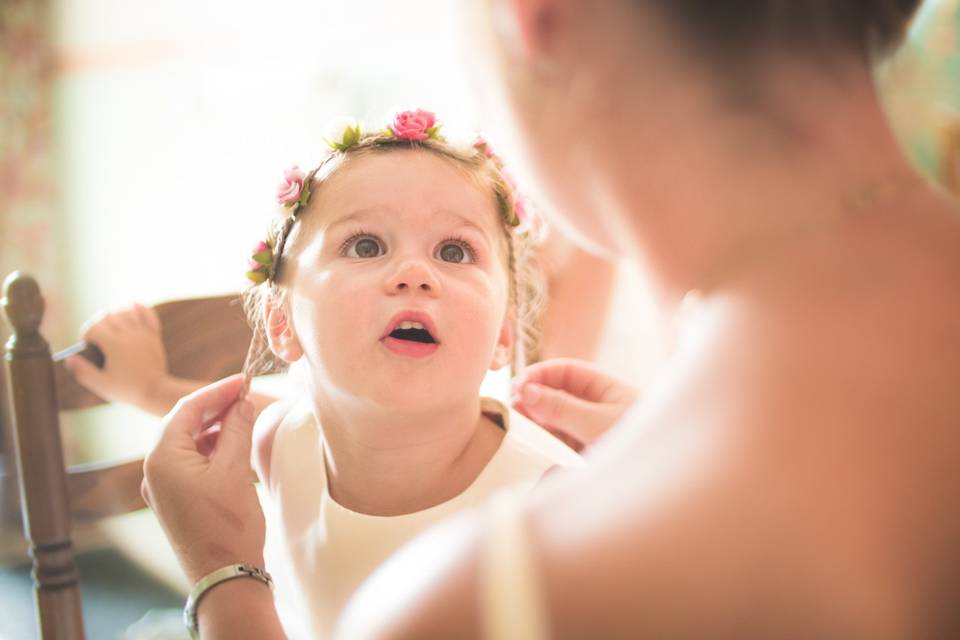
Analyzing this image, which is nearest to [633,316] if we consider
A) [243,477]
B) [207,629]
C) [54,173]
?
[243,477]

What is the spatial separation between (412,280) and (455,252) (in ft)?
0.32

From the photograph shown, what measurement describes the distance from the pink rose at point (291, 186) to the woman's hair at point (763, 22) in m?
0.61

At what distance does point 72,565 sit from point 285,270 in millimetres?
391

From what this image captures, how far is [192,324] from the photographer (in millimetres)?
1114

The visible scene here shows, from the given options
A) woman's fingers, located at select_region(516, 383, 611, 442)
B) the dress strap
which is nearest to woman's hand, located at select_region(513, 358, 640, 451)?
woman's fingers, located at select_region(516, 383, 611, 442)

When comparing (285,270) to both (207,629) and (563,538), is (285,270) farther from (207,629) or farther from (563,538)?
(563,538)

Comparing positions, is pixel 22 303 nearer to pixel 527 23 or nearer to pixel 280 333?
pixel 280 333

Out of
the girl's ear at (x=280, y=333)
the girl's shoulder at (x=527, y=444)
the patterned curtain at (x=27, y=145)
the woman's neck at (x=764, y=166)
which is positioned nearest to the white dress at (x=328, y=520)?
the girl's shoulder at (x=527, y=444)

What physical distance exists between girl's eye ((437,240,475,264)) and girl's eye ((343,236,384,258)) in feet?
0.21

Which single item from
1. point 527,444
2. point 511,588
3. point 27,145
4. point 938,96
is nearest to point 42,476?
point 527,444

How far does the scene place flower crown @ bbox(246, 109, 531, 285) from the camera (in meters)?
0.93

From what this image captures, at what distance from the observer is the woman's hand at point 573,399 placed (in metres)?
0.90

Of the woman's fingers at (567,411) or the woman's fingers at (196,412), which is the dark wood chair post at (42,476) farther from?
the woman's fingers at (567,411)

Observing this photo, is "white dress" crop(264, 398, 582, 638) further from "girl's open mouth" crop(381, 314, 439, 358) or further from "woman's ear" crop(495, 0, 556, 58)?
"woman's ear" crop(495, 0, 556, 58)
